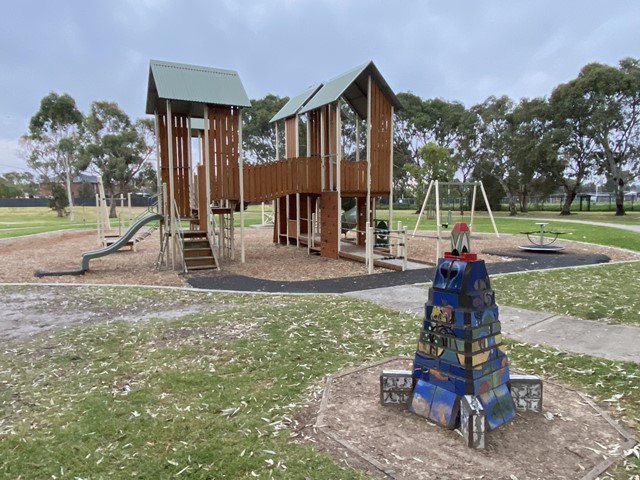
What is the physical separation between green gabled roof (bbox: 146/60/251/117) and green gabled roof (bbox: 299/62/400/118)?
263 centimetres

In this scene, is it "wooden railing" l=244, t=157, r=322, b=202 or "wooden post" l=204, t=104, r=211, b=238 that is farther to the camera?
"wooden railing" l=244, t=157, r=322, b=202

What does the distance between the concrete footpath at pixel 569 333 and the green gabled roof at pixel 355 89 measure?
825 cm

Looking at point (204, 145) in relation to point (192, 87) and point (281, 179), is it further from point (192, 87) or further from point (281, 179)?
point (281, 179)

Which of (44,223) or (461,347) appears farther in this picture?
(44,223)

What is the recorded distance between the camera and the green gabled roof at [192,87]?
1178 centimetres

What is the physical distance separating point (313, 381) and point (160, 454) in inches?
61.0

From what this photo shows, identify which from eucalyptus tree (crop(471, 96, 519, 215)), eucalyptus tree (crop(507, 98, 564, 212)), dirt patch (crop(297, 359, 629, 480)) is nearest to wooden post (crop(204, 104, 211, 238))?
dirt patch (crop(297, 359, 629, 480))

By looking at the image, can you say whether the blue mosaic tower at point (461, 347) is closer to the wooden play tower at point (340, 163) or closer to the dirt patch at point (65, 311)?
the dirt patch at point (65, 311)

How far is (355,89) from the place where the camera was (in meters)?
14.5

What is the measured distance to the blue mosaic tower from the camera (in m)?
3.14

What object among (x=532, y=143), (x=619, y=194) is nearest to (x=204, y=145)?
(x=532, y=143)

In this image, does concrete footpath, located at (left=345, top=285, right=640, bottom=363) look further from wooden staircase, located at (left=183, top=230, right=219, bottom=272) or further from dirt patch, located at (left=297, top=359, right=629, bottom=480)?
wooden staircase, located at (left=183, top=230, right=219, bottom=272)

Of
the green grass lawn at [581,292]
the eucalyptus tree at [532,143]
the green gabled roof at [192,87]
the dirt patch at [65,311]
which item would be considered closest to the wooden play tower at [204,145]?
the green gabled roof at [192,87]

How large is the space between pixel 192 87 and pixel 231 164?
2.29 meters
